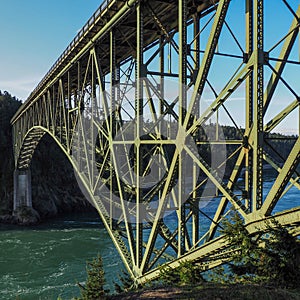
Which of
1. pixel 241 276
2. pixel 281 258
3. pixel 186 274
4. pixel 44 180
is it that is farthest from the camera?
pixel 44 180

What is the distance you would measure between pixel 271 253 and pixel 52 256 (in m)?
23.8

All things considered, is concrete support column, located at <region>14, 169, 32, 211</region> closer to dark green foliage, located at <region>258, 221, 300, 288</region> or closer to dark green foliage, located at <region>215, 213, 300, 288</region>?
dark green foliage, located at <region>215, 213, 300, 288</region>

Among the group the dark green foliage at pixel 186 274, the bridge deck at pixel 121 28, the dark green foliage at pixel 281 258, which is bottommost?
the dark green foliage at pixel 186 274

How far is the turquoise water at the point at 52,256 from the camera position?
20750mm

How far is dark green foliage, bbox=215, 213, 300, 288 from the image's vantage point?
19.1 feet

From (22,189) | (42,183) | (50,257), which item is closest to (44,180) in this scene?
(42,183)

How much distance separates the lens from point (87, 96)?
20391mm

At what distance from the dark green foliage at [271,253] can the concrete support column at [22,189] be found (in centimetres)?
4003

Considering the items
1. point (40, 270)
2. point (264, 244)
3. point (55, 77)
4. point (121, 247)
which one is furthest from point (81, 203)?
point (264, 244)

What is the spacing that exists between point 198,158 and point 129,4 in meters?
5.73

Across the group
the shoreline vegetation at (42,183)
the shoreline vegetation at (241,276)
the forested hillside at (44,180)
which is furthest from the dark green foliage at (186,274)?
the forested hillside at (44,180)

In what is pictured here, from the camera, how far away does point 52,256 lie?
26891 millimetres

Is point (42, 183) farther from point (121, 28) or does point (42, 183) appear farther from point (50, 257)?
point (121, 28)

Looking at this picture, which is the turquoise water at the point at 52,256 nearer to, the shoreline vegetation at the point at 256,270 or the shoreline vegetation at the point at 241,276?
the shoreline vegetation at the point at 241,276
